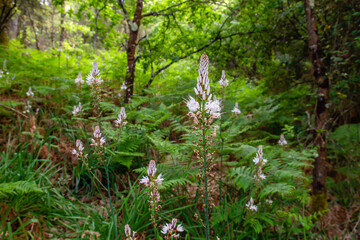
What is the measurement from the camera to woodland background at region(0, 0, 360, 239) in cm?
222

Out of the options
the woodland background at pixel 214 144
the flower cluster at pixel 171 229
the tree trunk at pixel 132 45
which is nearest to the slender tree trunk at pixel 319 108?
the woodland background at pixel 214 144

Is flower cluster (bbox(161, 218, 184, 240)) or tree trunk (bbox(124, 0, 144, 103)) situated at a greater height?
tree trunk (bbox(124, 0, 144, 103))

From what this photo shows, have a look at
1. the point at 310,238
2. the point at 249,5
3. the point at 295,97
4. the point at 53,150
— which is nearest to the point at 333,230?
the point at 310,238

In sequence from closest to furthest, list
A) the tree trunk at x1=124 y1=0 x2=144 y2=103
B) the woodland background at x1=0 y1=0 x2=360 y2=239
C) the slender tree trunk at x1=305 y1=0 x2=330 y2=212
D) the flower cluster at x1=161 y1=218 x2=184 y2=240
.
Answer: the flower cluster at x1=161 y1=218 x2=184 y2=240
the woodland background at x1=0 y1=0 x2=360 y2=239
the slender tree trunk at x1=305 y1=0 x2=330 y2=212
the tree trunk at x1=124 y1=0 x2=144 y2=103

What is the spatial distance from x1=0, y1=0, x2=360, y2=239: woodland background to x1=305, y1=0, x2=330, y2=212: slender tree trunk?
14 mm

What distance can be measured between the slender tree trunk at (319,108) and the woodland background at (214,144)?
0.05 ft

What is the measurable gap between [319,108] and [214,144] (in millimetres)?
1797

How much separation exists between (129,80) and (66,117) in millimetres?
1543

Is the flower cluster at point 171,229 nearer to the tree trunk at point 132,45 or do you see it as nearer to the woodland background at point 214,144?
the woodland background at point 214,144

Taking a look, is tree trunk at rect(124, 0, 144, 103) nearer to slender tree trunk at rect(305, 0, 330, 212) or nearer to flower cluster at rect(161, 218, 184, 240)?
slender tree trunk at rect(305, 0, 330, 212)

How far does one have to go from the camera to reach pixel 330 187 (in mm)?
4074

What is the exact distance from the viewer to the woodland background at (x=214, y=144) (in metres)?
2.22

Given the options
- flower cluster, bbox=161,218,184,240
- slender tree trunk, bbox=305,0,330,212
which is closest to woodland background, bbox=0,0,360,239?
slender tree trunk, bbox=305,0,330,212

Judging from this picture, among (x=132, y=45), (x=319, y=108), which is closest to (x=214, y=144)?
(x=319, y=108)
